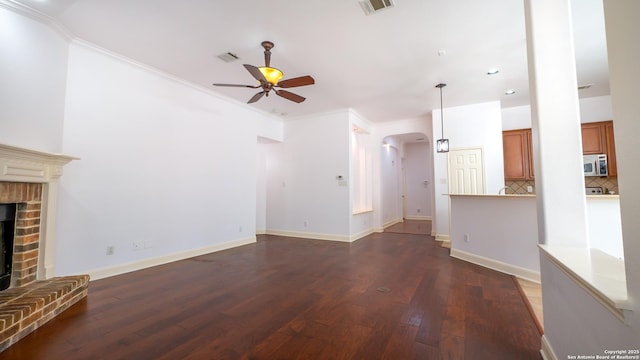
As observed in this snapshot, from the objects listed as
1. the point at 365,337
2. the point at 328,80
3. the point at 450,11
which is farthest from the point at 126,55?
the point at 365,337

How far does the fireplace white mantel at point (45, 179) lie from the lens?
251 cm

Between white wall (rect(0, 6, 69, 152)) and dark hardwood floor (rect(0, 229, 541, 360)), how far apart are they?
5.95 ft

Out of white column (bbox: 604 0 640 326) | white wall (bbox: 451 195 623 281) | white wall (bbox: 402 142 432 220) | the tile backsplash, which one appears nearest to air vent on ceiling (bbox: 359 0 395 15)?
white column (bbox: 604 0 640 326)

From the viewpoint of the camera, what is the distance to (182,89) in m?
4.45

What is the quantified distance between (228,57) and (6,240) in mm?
3168

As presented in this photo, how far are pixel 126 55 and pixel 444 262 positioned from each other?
560 centimetres

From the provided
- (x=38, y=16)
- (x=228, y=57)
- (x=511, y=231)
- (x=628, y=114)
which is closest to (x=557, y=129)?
(x=628, y=114)

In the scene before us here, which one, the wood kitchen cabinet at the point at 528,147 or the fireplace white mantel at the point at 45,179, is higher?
the wood kitchen cabinet at the point at 528,147

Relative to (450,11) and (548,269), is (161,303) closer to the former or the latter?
(548,269)

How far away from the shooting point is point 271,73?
10.9 feet

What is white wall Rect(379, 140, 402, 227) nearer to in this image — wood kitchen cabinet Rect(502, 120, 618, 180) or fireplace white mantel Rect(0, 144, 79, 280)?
wood kitchen cabinet Rect(502, 120, 618, 180)

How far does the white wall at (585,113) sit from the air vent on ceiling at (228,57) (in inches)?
240

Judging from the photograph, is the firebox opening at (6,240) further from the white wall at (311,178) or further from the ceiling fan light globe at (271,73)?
the white wall at (311,178)

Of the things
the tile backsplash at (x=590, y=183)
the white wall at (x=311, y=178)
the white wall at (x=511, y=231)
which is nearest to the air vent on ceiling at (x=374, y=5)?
the white wall at (x=511, y=231)
